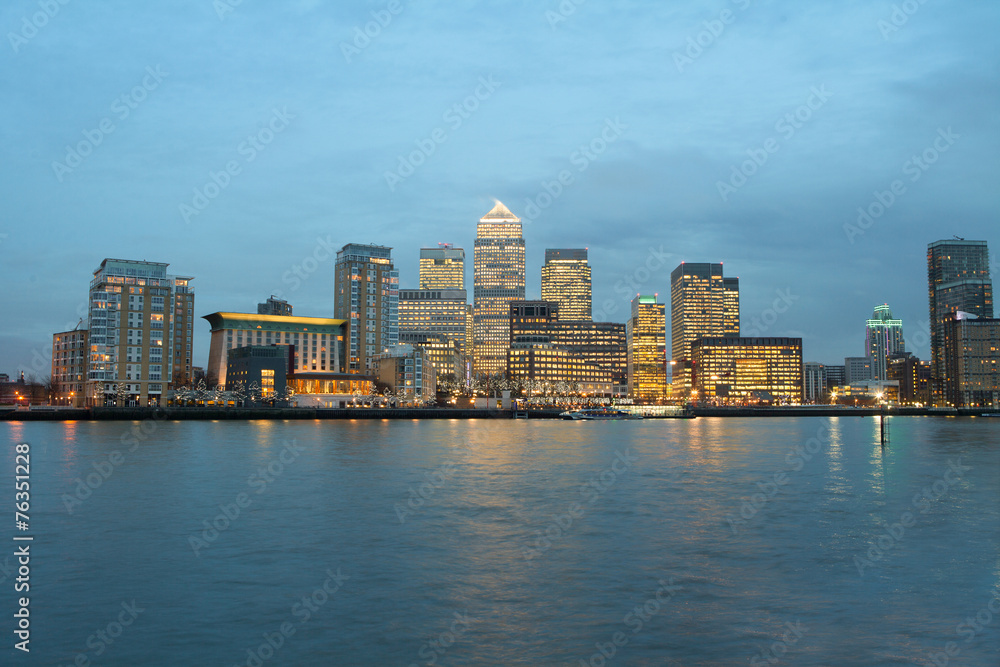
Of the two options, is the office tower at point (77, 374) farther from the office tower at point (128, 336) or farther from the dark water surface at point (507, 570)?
the dark water surface at point (507, 570)

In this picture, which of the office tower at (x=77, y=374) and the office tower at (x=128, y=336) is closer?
the office tower at (x=128, y=336)

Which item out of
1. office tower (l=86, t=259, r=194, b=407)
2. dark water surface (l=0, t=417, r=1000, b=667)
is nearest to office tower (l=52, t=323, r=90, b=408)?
office tower (l=86, t=259, r=194, b=407)

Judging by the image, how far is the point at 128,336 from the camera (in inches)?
7096

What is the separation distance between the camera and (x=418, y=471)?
54.1m

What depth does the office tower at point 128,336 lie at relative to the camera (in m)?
177

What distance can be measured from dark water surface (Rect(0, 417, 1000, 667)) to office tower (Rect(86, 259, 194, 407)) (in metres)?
140

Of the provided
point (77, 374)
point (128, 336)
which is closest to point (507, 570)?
point (128, 336)

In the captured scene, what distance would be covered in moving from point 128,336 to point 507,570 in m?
179

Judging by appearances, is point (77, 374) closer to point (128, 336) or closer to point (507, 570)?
point (128, 336)

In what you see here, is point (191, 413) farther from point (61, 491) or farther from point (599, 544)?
point (599, 544)

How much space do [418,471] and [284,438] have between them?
48335mm

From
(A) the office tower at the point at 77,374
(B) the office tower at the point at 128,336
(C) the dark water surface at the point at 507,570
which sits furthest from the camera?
(A) the office tower at the point at 77,374

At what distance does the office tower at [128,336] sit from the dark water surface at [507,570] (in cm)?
13979

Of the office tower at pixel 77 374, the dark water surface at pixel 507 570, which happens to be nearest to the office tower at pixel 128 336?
the office tower at pixel 77 374
